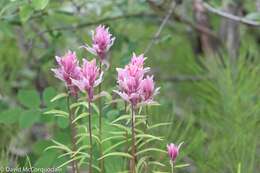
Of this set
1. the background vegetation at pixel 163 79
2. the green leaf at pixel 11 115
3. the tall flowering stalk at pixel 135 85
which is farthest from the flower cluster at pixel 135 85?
the green leaf at pixel 11 115

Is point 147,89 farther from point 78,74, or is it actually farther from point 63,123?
point 63,123

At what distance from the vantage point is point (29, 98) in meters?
1.20

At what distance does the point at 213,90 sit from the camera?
5.01ft

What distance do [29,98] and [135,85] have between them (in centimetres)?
46

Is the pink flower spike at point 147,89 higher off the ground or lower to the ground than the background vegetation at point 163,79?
higher

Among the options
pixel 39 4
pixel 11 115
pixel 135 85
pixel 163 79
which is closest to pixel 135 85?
pixel 135 85

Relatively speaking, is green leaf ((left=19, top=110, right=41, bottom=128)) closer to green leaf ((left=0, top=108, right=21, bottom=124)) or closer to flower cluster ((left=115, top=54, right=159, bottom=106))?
green leaf ((left=0, top=108, right=21, bottom=124))

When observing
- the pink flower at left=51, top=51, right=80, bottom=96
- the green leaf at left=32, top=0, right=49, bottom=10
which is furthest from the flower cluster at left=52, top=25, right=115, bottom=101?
the green leaf at left=32, top=0, right=49, bottom=10

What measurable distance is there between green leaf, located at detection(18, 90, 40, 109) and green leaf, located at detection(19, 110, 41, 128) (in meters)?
0.02

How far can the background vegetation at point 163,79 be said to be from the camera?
3.86 ft

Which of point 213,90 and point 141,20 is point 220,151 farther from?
point 141,20

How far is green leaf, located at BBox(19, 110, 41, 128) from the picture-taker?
116 cm

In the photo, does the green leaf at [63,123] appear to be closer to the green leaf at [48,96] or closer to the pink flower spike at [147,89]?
the green leaf at [48,96]

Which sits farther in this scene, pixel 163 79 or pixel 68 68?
pixel 163 79
